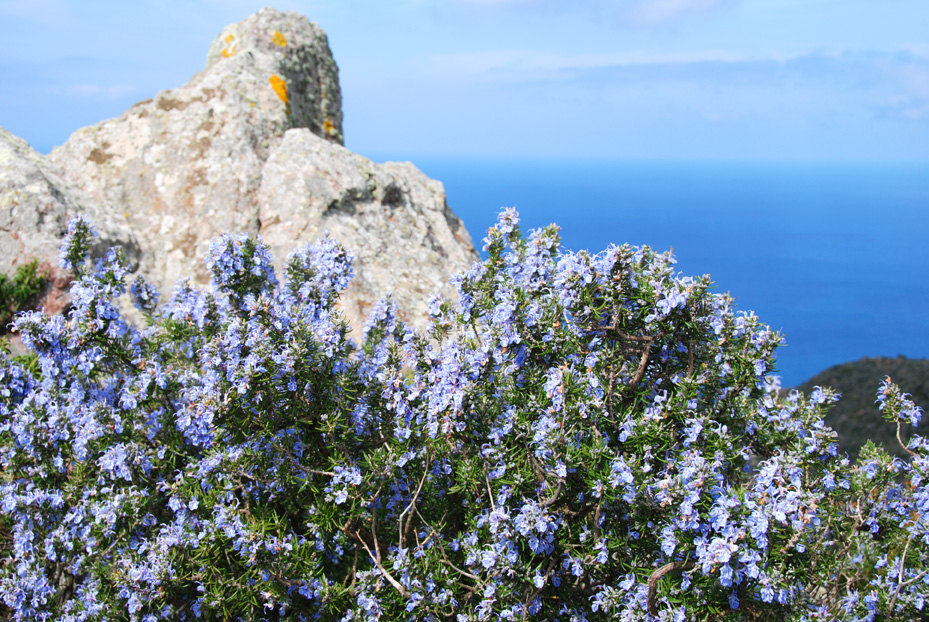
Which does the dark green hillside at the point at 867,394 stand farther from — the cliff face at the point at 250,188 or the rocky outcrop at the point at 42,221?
the rocky outcrop at the point at 42,221

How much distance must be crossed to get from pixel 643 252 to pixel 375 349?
2023 millimetres

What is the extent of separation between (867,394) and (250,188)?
16.0 metres

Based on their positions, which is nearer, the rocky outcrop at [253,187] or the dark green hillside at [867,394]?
the rocky outcrop at [253,187]

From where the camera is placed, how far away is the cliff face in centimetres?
711

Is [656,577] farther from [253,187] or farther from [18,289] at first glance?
[18,289]

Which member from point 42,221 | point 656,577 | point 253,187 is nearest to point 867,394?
point 253,187

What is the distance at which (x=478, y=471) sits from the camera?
3.65 metres

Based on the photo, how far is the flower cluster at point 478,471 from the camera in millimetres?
3268

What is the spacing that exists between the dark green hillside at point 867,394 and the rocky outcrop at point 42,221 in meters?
13.3

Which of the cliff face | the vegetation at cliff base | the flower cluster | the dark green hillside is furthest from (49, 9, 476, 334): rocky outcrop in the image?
the dark green hillside

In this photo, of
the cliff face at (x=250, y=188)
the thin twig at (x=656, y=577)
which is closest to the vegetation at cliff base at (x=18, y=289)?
the cliff face at (x=250, y=188)

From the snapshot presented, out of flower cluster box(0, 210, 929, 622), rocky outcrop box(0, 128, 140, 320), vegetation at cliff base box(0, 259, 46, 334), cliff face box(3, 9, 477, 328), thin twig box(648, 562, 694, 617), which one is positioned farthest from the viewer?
cliff face box(3, 9, 477, 328)

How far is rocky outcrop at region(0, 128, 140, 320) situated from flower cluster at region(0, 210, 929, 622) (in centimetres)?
267

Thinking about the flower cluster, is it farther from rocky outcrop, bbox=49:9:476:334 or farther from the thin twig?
rocky outcrop, bbox=49:9:476:334
